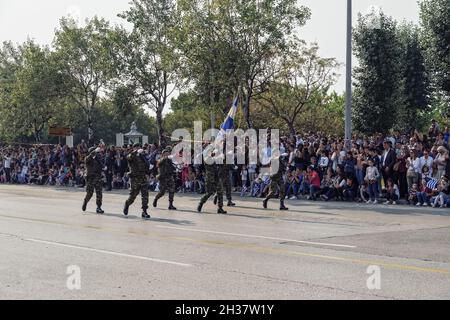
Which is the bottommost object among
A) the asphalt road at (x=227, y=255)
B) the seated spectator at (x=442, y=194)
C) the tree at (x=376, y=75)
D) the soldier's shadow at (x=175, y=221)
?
the asphalt road at (x=227, y=255)

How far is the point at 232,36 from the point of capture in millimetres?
28500

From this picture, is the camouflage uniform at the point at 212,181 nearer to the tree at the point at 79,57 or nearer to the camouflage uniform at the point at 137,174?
the camouflage uniform at the point at 137,174

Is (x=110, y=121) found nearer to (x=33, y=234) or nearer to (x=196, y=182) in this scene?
(x=196, y=182)

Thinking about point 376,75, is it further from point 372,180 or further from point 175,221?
point 175,221

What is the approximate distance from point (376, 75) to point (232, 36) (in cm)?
992

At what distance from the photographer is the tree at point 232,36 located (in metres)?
28.2

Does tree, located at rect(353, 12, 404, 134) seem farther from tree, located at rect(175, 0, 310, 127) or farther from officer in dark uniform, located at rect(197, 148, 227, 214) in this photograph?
officer in dark uniform, located at rect(197, 148, 227, 214)

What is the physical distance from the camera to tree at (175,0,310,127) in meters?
28.2

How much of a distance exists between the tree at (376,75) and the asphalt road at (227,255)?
55.2ft

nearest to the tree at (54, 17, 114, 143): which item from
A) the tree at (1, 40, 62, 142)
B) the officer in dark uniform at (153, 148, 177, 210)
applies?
the tree at (1, 40, 62, 142)

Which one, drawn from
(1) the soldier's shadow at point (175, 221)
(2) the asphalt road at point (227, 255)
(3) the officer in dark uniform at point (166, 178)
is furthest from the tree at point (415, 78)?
(1) the soldier's shadow at point (175, 221)

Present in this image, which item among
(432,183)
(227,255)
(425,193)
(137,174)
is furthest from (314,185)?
(227,255)

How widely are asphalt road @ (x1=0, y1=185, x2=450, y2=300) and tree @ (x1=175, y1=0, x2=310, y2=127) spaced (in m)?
11.2

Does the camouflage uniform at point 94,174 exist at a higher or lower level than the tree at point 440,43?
lower
